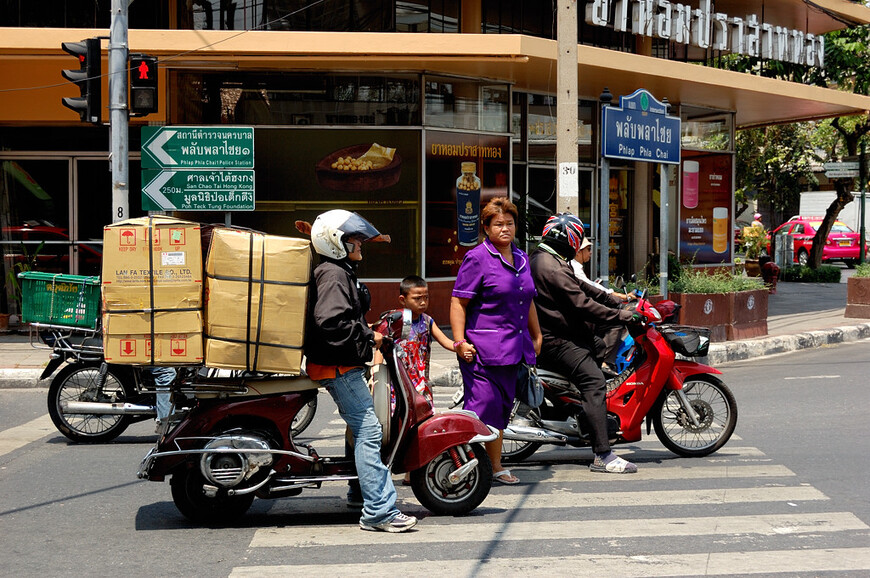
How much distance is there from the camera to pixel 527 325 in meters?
6.71

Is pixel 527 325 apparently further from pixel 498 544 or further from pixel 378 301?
pixel 378 301

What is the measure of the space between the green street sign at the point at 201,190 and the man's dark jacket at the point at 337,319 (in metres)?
6.71

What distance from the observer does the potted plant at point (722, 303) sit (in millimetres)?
13859

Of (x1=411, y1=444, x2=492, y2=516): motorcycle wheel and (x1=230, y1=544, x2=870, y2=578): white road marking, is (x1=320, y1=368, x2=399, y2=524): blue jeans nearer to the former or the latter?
(x1=411, y1=444, x2=492, y2=516): motorcycle wheel

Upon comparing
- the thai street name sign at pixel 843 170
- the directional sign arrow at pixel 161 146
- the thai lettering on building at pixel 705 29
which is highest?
the thai lettering on building at pixel 705 29

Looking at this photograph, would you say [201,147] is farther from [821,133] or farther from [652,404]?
[821,133]

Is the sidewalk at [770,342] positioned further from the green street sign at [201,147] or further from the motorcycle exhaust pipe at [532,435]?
the motorcycle exhaust pipe at [532,435]

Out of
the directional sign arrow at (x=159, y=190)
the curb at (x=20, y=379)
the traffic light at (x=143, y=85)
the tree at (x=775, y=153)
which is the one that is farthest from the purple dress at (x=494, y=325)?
the tree at (x=775, y=153)

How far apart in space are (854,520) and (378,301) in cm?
1007

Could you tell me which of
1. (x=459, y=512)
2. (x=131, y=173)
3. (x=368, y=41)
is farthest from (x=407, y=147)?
(x=459, y=512)

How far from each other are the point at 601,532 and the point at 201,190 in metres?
7.85

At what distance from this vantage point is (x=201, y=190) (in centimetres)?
1220

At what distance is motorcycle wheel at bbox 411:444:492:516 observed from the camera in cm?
609

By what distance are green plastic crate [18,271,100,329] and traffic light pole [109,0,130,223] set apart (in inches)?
145
